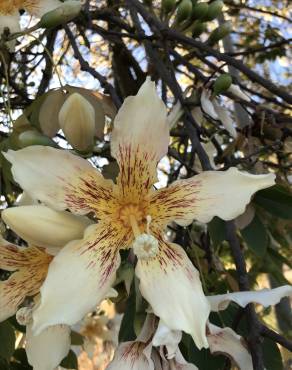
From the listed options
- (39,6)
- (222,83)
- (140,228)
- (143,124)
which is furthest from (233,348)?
(39,6)

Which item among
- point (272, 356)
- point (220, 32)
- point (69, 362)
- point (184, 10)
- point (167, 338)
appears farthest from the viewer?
point (220, 32)

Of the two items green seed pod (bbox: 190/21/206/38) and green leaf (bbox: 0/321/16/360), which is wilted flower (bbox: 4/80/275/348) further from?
green seed pod (bbox: 190/21/206/38)

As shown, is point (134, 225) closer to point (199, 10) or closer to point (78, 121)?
point (78, 121)

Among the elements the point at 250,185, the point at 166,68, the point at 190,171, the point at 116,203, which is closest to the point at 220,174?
the point at 250,185

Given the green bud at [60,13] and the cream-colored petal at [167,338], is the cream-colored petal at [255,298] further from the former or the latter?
the green bud at [60,13]

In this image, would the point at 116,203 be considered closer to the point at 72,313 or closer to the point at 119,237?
the point at 119,237

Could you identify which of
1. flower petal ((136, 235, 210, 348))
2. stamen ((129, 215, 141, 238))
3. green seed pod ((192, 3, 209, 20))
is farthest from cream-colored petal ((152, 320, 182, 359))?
green seed pod ((192, 3, 209, 20))
